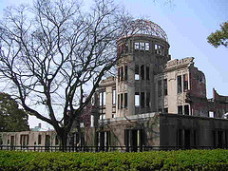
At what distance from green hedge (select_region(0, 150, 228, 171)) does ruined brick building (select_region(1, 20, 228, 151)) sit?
9.57 metres

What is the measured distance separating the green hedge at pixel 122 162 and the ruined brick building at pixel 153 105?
957cm

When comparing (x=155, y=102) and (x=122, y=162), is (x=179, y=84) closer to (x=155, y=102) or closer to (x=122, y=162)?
(x=155, y=102)

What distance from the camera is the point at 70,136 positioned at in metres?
34.1

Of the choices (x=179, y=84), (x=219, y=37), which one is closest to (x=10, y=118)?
(x=179, y=84)

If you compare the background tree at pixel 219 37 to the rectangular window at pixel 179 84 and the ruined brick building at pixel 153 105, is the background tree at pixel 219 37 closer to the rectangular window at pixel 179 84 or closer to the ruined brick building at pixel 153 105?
the ruined brick building at pixel 153 105

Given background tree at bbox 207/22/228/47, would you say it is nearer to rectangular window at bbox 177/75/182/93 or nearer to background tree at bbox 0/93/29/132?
rectangular window at bbox 177/75/182/93

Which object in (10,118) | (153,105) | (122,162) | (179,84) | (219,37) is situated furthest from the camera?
(10,118)

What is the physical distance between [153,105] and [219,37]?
72.2 feet

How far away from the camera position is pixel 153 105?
38.6 meters

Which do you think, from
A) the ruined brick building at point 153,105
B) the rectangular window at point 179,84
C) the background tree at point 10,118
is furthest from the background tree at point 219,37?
the background tree at point 10,118

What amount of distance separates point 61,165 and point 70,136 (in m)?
24.2

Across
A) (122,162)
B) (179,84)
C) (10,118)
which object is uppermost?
(179,84)

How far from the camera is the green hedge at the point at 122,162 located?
9.76 meters

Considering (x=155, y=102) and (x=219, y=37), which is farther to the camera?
(x=155, y=102)
